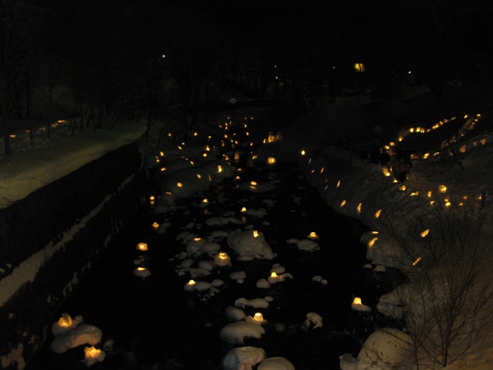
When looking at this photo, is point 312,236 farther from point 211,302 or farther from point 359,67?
point 359,67

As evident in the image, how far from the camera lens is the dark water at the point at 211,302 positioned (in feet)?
33.5

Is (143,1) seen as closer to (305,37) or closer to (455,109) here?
(305,37)

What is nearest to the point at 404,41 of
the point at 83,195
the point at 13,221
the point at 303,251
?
the point at 303,251

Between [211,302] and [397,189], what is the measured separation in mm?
9734

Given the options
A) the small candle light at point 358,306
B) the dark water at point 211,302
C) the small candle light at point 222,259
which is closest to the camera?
the dark water at point 211,302

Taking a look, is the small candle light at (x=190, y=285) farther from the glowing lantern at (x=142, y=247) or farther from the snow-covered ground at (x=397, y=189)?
the snow-covered ground at (x=397, y=189)

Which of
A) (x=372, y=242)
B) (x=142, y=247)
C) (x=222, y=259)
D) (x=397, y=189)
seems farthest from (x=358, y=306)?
(x=142, y=247)

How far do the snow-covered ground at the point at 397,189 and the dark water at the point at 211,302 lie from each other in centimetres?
85

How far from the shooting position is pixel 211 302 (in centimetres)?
1239

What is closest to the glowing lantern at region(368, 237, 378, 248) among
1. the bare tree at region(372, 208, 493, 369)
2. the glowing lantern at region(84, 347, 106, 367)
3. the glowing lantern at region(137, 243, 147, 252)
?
the bare tree at region(372, 208, 493, 369)

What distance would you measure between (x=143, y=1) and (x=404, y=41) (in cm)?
2089

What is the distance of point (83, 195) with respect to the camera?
14859 millimetres

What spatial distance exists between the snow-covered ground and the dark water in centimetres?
85

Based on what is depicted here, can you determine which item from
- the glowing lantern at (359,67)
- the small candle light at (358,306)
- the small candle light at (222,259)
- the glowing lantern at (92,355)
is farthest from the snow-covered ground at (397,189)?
the glowing lantern at (359,67)
